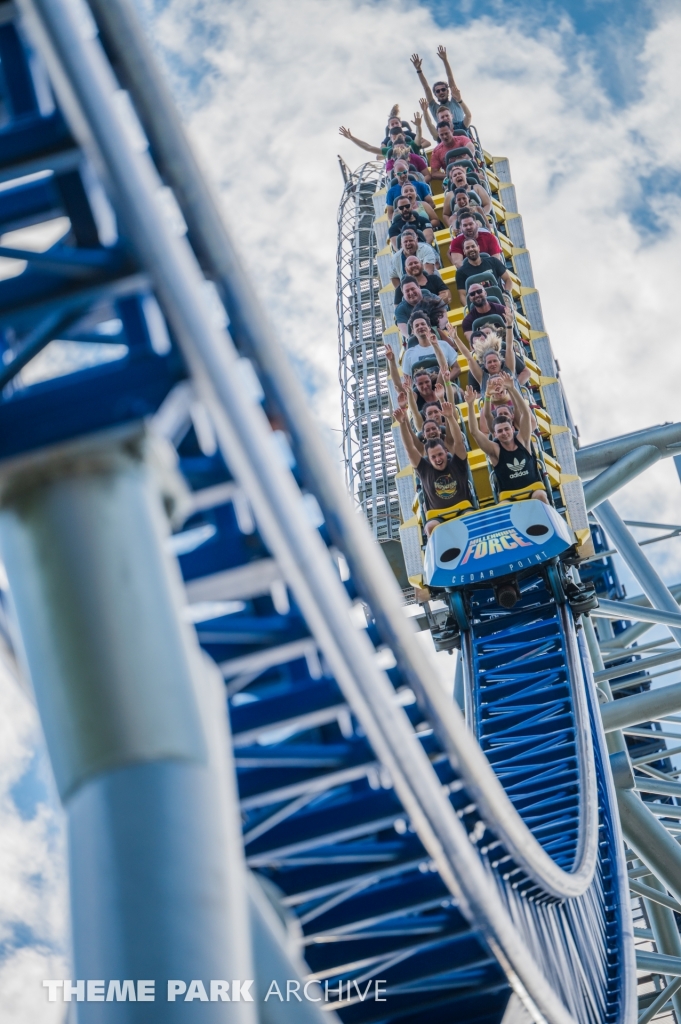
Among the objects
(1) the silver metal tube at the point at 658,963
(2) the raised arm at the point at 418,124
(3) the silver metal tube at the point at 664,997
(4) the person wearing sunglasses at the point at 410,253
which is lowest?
(1) the silver metal tube at the point at 658,963

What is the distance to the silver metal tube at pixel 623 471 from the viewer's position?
11.8m

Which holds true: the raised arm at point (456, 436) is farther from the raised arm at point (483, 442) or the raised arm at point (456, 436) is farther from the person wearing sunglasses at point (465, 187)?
the person wearing sunglasses at point (465, 187)

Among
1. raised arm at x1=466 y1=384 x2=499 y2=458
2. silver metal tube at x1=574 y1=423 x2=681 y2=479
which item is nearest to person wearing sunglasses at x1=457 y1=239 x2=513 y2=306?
silver metal tube at x1=574 y1=423 x2=681 y2=479

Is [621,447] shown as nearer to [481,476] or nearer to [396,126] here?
[481,476]

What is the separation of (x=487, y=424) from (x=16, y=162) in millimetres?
7866

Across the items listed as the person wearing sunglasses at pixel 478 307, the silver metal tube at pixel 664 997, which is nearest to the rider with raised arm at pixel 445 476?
the person wearing sunglasses at pixel 478 307

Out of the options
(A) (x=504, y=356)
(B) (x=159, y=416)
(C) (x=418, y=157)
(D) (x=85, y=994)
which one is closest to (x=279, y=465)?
(B) (x=159, y=416)

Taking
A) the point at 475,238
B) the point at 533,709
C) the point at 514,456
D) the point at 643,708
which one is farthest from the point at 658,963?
the point at 475,238

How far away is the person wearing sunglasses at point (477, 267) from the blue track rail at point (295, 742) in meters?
5.94

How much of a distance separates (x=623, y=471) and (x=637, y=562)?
2.88 feet

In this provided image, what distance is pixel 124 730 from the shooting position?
97.7 inches

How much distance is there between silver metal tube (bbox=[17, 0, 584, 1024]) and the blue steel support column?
0.25 meters

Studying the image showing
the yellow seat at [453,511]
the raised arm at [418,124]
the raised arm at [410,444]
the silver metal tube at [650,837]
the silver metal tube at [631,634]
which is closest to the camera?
the silver metal tube at [650,837]

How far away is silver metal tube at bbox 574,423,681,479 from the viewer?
1180cm
